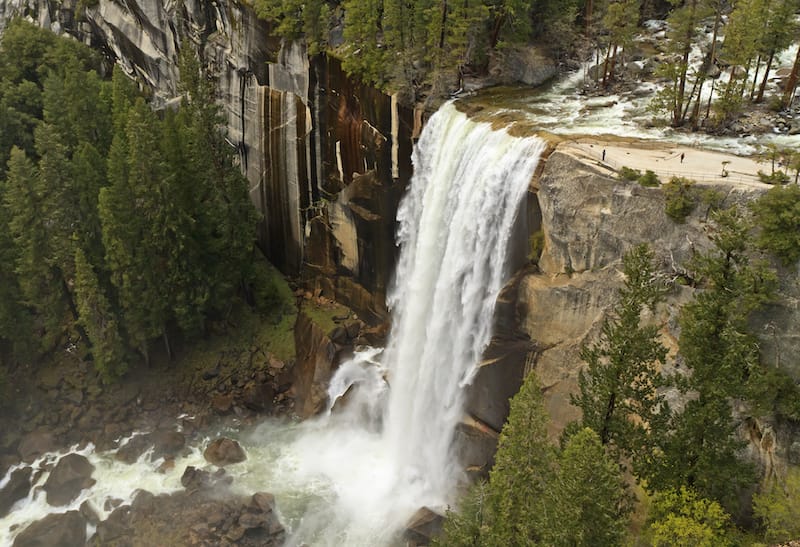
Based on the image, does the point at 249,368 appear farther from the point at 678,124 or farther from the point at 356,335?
the point at 678,124

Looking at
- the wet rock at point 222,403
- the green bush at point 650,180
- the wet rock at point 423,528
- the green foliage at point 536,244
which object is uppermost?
the green bush at point 650,180

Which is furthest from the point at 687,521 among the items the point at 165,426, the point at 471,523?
the point at 165,426

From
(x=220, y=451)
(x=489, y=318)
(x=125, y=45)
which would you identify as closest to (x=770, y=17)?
(x=489, y=318)

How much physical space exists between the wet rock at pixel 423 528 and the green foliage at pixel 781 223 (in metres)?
18.4

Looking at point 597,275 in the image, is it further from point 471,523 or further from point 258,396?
point 258,396

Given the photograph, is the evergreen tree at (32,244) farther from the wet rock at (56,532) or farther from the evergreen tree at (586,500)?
the evergreen tree at (586,500)

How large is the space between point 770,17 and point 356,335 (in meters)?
28.6

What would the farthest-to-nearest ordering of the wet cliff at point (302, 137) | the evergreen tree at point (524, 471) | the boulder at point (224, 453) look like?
the wet cliff at point (302, 137) < the boulder at point (224, 453) < the evergreen tree at point (524, 471)

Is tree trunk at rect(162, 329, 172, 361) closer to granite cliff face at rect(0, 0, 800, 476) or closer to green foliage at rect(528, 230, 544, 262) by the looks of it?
granite cliff face at rect(0, 0, 800, 476)

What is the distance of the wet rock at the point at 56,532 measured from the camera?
30.8 metres

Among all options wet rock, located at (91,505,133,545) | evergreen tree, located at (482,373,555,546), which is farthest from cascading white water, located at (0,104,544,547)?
evergreen tree, located at (482,373,555,546)

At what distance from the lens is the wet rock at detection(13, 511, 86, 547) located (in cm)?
3080

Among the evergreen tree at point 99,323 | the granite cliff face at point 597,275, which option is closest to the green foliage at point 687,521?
the granite cliff face at point 597,275

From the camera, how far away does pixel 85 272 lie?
34688 mm
